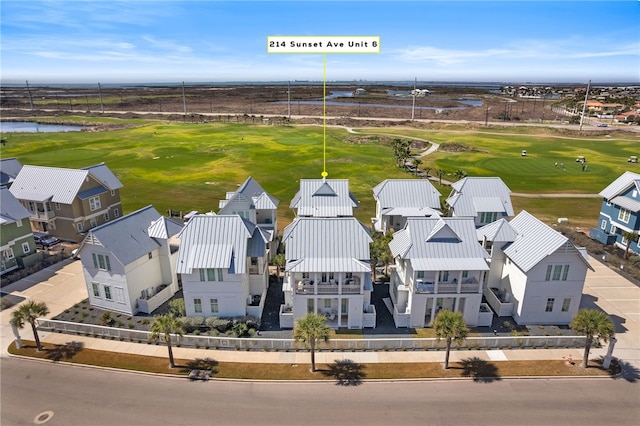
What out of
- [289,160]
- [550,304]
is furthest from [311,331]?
[289,160]

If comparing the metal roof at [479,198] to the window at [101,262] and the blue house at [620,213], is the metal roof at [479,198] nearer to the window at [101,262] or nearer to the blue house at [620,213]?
the blue house at [620,213]

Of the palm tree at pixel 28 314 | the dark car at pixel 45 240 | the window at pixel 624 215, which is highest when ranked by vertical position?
the window at pixel 624 215

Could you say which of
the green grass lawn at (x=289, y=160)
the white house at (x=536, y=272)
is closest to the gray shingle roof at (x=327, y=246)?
the white house at (x=536, y=272)

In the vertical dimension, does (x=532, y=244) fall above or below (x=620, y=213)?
above

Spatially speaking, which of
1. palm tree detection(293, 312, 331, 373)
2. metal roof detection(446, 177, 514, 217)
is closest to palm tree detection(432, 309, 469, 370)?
palm tree detection(293, 312, 331, 373)

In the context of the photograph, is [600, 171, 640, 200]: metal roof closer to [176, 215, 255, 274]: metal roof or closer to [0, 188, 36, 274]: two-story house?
[176, 215, 255, 274]: metal roof

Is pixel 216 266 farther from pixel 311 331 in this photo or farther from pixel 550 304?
pixel 550 304

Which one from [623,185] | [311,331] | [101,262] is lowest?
[311,331]

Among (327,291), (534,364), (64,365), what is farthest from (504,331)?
(64,365)
